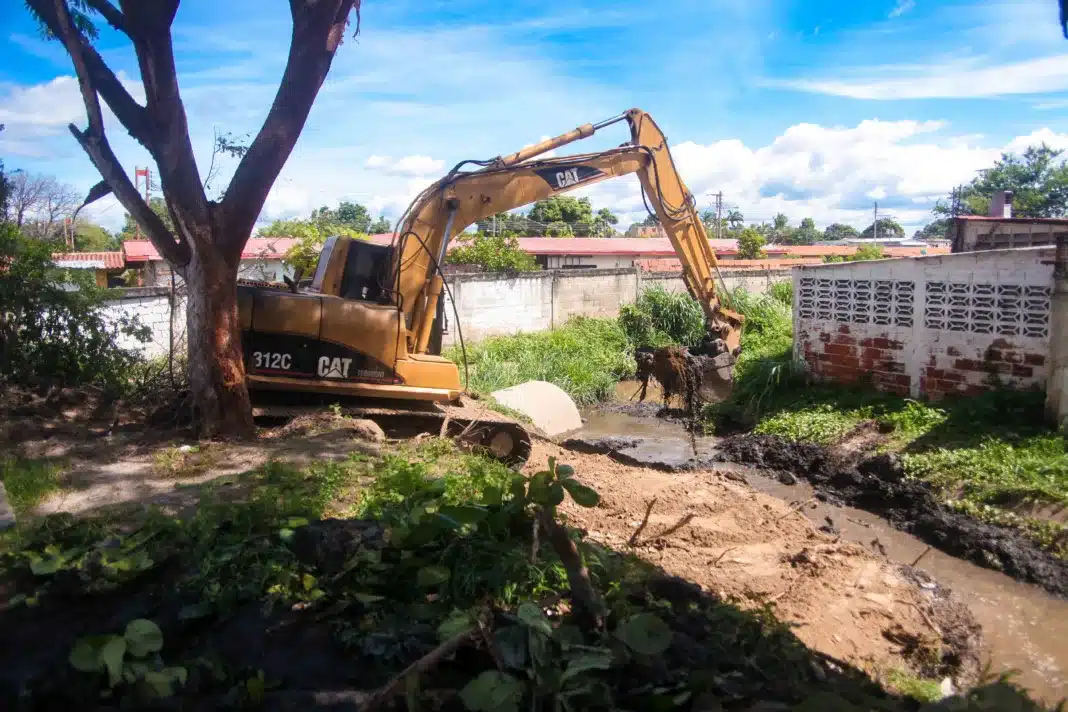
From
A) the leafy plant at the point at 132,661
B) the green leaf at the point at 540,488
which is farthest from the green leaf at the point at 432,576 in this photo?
the leafy plant at the point at 132,661

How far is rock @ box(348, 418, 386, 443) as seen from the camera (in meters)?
7.25

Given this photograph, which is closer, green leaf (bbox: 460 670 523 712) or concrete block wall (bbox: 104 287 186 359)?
green leaf (bbox: 460 670 523 712)

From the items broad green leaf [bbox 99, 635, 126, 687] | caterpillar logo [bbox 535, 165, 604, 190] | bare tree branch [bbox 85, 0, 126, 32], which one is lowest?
broad green leaf [bbox 99, 635, 126, 687]

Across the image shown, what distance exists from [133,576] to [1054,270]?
9.01 meters

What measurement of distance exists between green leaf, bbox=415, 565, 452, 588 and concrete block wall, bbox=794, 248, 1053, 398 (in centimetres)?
806

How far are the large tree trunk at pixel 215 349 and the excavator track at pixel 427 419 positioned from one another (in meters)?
0.50

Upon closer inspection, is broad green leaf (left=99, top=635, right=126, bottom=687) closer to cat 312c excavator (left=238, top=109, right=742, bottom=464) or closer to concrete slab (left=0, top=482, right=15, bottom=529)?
concrete slab (left=0, top=482, right=15, bottom=529)

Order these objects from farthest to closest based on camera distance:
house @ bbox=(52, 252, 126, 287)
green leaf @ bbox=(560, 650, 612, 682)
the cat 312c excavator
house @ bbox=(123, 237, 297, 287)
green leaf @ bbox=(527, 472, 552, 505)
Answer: house @ bbox=(52, 252, 126, 287)
house @ bbox=(123, 237, 297, 287)
the cat 312c excavator
green leaf @ bbox=(527, 472, 552, 505)
green leaf @ bbox=(560, 650, 612, 682)

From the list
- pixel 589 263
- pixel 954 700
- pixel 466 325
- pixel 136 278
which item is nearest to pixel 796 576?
pixel 954 700

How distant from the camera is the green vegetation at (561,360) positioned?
13766 mm

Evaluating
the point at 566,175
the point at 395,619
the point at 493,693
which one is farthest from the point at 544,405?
the point at 493,693

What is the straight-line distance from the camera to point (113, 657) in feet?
9.62

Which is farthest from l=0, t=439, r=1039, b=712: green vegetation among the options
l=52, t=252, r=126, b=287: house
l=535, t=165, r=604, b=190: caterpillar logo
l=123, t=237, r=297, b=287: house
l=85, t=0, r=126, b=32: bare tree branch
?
l=52, t=252, r=126, b=287: house

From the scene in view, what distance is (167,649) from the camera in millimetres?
3273
